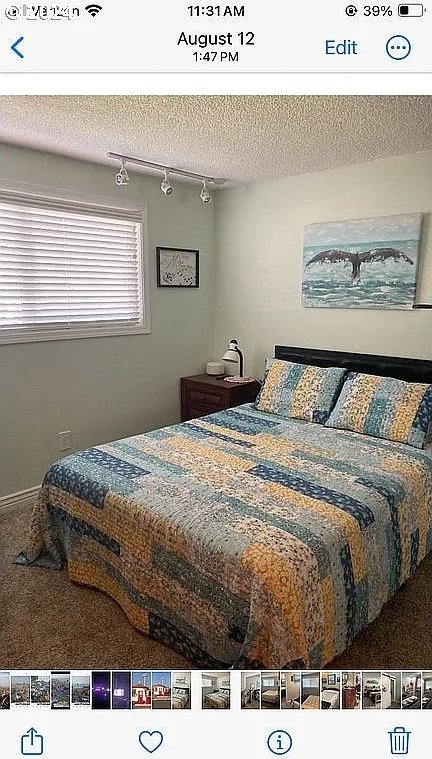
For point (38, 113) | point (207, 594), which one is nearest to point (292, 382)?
point (207, 594)

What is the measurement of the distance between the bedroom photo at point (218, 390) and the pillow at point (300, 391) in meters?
0.01

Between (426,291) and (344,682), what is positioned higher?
(426,291)

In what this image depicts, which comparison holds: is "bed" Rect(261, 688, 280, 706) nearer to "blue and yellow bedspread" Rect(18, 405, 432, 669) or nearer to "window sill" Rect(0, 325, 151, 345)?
"blue and yellow bedspread" Rect(18, 405, 432, 669)

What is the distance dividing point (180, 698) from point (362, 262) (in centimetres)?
253

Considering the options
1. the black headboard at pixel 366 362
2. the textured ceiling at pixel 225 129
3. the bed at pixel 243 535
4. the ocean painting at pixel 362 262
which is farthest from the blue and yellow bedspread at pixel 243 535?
the textured ceiling at pixel 225 129

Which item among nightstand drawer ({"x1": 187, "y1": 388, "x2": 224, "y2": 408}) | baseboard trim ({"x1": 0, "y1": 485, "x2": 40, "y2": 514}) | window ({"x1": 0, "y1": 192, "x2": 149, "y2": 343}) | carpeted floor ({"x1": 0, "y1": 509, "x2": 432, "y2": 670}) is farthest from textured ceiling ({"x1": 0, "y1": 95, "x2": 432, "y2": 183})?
baseboard trim ({"x1": 0, "y1": 485, "x2": 40, "y2": 514})

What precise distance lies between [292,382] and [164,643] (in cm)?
156

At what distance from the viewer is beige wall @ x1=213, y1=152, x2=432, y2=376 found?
2.50 meters

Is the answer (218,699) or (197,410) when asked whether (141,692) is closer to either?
(218,699)

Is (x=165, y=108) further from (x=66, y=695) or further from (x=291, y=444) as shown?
(x=66, y=695)
